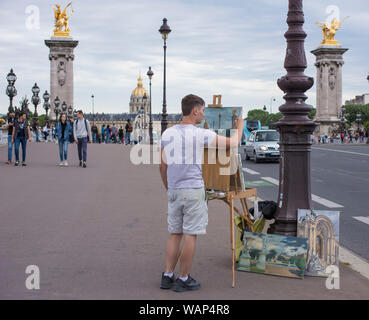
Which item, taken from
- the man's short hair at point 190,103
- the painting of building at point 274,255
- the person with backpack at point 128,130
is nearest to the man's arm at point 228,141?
the man's short hair at point 190,103

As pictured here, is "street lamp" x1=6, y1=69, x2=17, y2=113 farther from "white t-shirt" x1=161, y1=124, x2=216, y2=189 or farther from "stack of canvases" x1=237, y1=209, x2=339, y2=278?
"white t-shirt" x1=161, y1=124, x2=216, y2=189

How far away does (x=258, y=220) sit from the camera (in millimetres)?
6414

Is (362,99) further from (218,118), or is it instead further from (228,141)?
(228,141)

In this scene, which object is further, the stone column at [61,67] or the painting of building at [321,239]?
the stone column at [61,67]

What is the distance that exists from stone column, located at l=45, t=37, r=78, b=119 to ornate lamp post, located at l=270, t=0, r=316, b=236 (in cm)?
8084

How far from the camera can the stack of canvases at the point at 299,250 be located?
5871mm

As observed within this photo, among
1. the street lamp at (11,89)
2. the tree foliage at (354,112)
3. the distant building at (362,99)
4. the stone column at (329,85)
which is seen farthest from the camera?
the distant building at (362,99)

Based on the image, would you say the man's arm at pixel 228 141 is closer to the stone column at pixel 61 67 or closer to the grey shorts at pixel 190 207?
the grey shorts at pixel 190 207

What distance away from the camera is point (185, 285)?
5.31 metres

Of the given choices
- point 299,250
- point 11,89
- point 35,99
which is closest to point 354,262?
point 299,250

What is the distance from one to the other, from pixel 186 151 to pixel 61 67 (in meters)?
83.1
